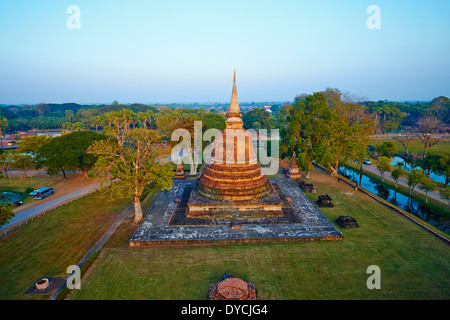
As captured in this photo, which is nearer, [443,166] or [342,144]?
[443,166]

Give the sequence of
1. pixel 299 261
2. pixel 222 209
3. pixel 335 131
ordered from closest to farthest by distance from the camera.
A: 1. pixel 299 261
2. pixel 222 209
3. pixel 335 131

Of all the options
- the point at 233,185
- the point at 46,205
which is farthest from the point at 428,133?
the point at 46,205

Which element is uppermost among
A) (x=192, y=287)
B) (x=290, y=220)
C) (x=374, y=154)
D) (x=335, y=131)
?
(x=335, y=131)

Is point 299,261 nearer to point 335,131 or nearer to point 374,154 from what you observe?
point 335,131

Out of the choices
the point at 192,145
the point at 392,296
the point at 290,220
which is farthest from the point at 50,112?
the point at 392,296

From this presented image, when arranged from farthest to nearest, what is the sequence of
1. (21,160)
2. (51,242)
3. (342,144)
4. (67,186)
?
(342,144) < (21,160) < (67,186) < (51,242)

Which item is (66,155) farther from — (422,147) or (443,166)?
(422,147)

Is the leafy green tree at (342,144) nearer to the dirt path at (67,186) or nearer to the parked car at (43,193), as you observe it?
the dirt path at (67,186)
